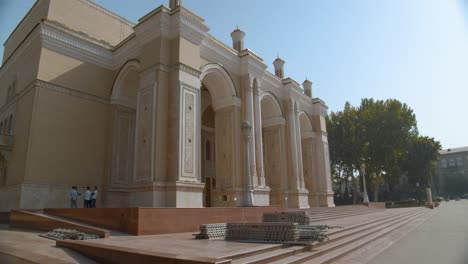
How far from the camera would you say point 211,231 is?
313 inches

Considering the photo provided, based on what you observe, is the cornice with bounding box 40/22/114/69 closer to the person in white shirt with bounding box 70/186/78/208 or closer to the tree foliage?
the person in white shirt with bounding box 70/186/78/208

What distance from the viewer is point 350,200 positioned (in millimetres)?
46750

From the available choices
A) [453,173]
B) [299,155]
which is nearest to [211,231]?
[299,155]

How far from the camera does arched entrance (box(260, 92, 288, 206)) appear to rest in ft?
67.3

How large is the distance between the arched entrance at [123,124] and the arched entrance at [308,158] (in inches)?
509

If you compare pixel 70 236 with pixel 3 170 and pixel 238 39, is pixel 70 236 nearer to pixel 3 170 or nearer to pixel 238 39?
pixel 3 170

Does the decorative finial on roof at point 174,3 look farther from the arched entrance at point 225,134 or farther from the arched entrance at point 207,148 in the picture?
the arched entrance at point 207,148

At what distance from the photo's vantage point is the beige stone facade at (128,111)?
1287 cm

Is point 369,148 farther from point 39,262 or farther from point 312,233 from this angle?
point 39,262

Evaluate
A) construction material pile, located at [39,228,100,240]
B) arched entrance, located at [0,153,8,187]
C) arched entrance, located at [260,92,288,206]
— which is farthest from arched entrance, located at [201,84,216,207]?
construction material pile, located at [39,228,100,240]

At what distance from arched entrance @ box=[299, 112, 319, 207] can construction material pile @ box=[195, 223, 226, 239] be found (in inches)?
666

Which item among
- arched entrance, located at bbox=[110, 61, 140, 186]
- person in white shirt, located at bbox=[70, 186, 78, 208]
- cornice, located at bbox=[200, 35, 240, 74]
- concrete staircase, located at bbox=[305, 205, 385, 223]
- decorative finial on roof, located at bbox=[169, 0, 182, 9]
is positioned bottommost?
concrete staircase, located at bbox=[305, 205, 385, 223]

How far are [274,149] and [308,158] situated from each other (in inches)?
195

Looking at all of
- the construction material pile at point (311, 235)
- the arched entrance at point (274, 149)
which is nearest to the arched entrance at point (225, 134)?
the arched entrance at point (274, 149)
